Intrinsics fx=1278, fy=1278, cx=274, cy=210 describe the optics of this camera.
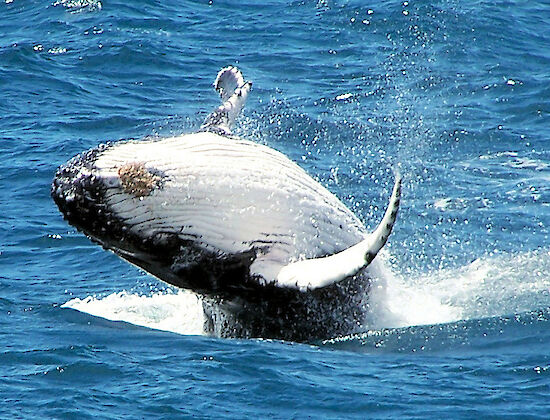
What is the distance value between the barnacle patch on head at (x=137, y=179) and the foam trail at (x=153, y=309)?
221 cm

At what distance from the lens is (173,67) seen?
1160 inches

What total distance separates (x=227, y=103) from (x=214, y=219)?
2998 millimetres

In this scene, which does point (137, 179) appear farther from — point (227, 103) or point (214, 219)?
point (227, 103)

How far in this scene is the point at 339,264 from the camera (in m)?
12.4

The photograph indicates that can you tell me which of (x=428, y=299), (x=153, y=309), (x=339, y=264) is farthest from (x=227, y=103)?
(x=339, y=264)

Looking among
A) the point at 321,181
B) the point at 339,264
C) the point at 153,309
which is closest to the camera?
the point at 339,264

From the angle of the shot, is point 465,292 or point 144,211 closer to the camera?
point 144,211

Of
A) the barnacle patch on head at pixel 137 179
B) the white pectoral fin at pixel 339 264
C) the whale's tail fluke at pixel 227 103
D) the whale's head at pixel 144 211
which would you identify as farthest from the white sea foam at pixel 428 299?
the barnacle patch on head at pixel 137 179

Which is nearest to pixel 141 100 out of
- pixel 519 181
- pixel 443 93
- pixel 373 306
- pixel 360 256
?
pixel 443 93

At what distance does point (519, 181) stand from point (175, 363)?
380 inches

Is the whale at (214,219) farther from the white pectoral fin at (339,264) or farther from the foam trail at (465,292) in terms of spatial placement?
the foam trail at (465,292)

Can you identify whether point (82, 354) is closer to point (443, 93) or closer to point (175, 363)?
point (175, 363)

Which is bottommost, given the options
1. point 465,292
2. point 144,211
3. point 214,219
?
point 465,292

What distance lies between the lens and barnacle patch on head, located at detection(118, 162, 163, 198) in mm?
12891
